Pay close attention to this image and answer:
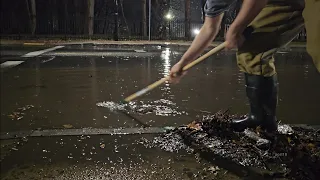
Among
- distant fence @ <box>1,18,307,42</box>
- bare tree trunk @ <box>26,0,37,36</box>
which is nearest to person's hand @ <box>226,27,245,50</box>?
distant fence @ <box>1,18,307,42</box>

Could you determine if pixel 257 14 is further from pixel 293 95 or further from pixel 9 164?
pixel 293 95

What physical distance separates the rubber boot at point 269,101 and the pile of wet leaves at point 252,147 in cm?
10

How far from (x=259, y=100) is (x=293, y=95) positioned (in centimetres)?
335

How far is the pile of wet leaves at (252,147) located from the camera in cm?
329

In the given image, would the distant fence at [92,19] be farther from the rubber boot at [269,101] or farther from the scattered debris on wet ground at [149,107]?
the rubber boot at [269,101]

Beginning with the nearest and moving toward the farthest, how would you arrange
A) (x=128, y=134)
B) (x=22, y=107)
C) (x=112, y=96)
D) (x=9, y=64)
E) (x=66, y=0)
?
1. (x=128, y=134)
2. (x=22, y=107)
3. (x=112, y=96)
4. (x=9, y=64)
5. (x=66, y=0)

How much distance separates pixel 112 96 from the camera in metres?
6.64

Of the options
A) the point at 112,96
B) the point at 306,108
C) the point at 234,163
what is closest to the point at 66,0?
the point at 112,96

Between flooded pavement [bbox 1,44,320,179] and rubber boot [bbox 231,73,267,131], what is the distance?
830 mm

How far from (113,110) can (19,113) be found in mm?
1357

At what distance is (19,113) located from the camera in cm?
533

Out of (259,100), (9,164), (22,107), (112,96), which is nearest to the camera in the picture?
(9,164)

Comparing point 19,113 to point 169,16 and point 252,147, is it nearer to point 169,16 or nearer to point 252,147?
point 252,147

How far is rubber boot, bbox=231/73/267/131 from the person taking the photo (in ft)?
12.6
